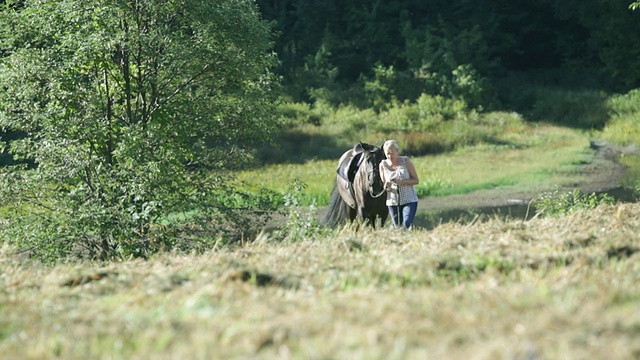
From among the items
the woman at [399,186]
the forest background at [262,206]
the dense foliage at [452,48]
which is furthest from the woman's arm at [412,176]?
the dense foliage at [452,48]

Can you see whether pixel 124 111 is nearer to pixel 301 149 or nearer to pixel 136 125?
pixel 136 125

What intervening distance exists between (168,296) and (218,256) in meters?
2.09

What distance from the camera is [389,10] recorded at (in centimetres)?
5306

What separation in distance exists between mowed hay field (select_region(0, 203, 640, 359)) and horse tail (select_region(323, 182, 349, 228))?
701 cm

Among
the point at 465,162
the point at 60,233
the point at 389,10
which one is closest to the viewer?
the point at 60,233

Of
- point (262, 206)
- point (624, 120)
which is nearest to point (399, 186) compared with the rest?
point (262, 206)

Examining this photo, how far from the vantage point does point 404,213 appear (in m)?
13.3

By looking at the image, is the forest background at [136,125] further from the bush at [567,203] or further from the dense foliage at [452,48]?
the dense foliage at [452,48]

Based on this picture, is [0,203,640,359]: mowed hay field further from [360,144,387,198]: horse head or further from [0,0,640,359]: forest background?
[360,144,387,198]: horse head

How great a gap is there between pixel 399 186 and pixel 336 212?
3.03 meters

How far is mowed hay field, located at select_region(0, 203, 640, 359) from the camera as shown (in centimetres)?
496

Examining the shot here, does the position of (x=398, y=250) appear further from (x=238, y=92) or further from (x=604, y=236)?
(x=238, y=92)

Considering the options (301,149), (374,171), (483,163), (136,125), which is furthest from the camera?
(301,149)

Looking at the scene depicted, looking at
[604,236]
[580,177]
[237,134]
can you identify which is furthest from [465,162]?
[604,236]
